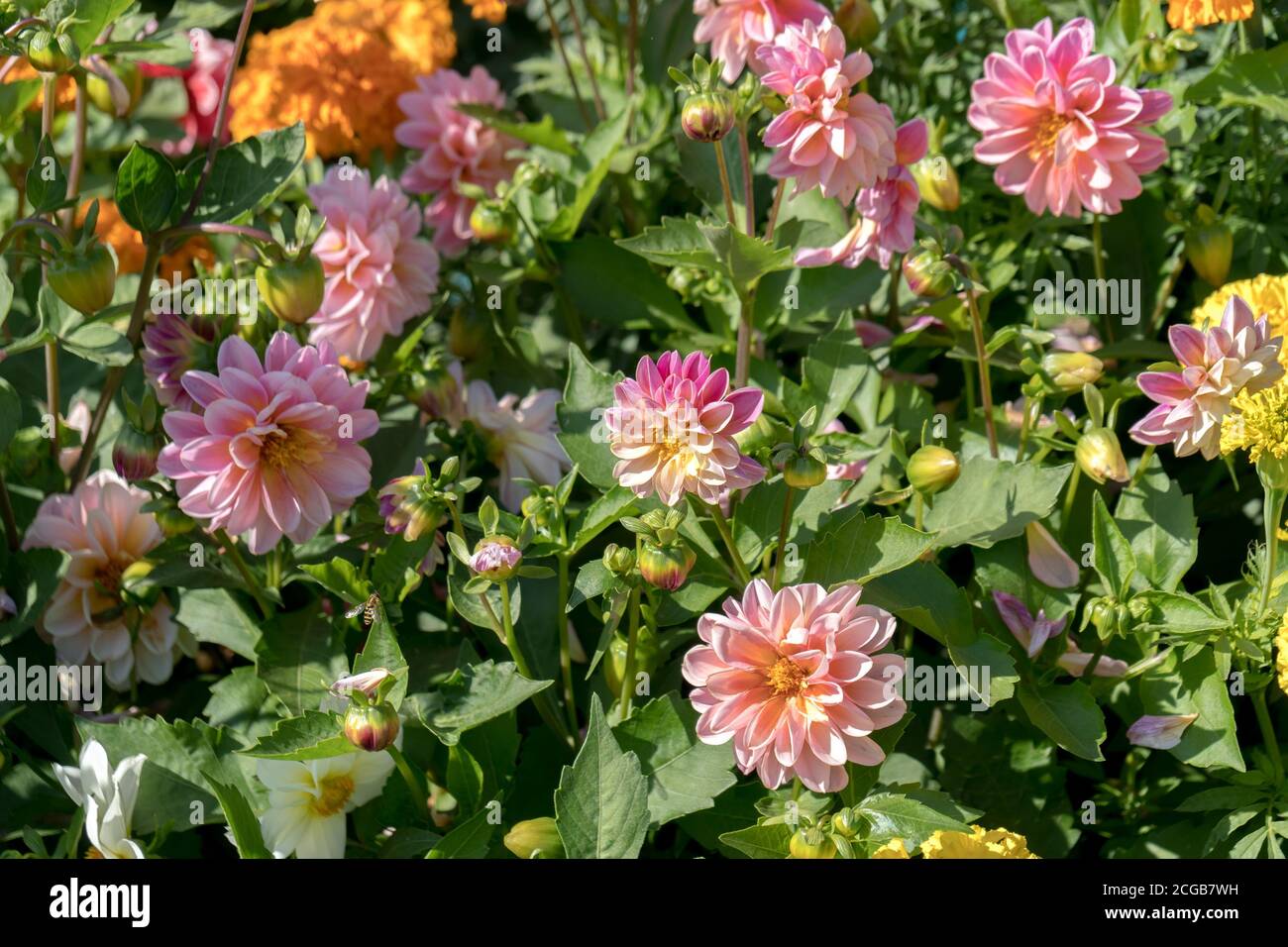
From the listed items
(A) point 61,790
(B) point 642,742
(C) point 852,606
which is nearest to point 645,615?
(B) point 642,742

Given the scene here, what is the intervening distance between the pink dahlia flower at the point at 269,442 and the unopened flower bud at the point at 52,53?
25cm

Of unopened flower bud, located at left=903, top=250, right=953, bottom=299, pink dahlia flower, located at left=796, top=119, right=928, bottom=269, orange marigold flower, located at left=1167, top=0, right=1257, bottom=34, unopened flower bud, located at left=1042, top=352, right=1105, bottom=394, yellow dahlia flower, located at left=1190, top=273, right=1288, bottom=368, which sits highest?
orange marigold flower, located at left=1167, top=0, right=1257, bottom=34

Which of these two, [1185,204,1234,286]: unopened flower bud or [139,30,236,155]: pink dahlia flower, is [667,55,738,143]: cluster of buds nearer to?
[1185,204,1234,286]: unopened flower bud

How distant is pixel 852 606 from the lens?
0.88 m

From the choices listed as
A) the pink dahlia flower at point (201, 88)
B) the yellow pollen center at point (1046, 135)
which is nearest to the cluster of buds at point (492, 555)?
the yellow pollen center at point (1046, 135)

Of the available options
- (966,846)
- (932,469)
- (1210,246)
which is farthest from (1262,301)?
(966,846)

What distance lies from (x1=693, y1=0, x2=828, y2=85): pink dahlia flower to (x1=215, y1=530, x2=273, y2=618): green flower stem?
564 millimetres

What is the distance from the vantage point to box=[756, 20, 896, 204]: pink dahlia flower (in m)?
1.01

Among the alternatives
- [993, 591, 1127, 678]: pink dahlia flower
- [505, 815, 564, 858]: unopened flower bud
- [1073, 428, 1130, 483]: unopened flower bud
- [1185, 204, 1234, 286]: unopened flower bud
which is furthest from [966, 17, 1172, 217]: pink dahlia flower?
[505, 815, 564, 858]: unopened flower bud

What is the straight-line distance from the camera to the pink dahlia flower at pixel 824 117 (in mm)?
1012

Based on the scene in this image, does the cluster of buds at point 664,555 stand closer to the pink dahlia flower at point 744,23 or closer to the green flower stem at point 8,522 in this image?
the pink dahlia flower at point 744,23

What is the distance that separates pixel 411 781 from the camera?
98 cm

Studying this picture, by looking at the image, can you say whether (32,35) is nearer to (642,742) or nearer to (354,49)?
(354,49)

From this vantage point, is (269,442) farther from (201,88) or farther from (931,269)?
(201,88)
